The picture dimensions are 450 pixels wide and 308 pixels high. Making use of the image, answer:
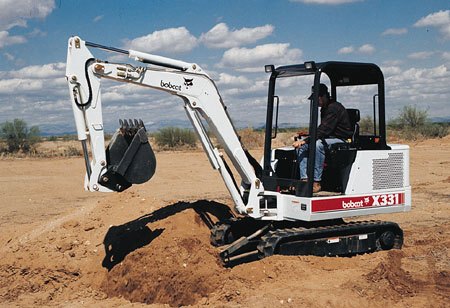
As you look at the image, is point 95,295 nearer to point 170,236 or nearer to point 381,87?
point 170,236

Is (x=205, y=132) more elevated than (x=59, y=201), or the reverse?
(x=205, y=132)

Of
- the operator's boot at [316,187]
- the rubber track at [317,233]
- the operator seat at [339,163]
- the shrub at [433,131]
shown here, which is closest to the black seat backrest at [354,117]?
the operator seat at [339,163]

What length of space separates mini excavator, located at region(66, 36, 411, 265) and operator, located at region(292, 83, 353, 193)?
153 millimetres

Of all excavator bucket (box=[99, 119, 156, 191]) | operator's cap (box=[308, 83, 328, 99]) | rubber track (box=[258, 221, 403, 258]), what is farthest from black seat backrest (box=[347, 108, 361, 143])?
excavator bucket (box=[99, 119, 156, 191])

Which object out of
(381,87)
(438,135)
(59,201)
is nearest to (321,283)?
(381,87)

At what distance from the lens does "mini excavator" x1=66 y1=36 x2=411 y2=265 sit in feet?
24.8

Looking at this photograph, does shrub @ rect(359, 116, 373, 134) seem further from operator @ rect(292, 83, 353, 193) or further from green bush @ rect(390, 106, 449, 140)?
green bush @ rect(390, 106, 449, 140)

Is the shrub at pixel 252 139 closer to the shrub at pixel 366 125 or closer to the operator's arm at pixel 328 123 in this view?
the shrub at pixel 366 125

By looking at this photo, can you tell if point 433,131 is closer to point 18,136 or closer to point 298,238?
point 18,136

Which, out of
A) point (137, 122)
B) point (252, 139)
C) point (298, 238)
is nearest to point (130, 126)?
point (137, 122)

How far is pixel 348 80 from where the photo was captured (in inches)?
370

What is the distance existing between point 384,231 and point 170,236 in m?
3.36

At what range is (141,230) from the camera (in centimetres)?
923

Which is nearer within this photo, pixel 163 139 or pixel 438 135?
pixel 163 139
